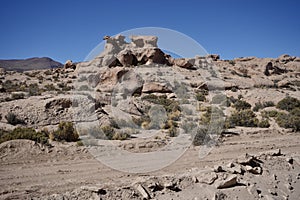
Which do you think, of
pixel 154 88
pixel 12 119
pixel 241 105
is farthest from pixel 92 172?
pixel 154 88

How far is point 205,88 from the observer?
2611 cm

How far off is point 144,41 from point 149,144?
27.9 meters

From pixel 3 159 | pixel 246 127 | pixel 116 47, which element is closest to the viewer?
pixel 3 159

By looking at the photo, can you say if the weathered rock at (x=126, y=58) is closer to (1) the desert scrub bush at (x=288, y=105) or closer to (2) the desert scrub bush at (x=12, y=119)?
(1) the desert scrub bush at (x=288, y=105)

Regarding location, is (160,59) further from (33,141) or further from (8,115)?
(33,141)

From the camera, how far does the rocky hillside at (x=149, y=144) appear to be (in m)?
5.56

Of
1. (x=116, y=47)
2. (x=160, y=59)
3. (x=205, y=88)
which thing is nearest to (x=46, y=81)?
(x=116, y=47)

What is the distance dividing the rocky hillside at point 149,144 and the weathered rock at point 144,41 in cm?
1233

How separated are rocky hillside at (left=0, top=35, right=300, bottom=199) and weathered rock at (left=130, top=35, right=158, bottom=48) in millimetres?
12327

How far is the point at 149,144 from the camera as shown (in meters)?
9.92

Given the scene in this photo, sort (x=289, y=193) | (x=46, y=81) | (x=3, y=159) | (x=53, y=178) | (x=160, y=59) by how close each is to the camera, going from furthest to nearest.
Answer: (x=160, y=59) → (x=46, y=81) → (x=3, y=159) → (x=53, y=178) → (x=289, y=193)

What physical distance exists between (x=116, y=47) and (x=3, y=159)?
1131 inches

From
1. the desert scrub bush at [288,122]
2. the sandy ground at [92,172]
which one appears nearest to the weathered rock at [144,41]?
the desert scrub bush at [288,122]

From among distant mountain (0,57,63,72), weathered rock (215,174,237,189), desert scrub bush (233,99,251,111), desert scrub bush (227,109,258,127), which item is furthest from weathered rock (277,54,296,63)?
distant mountain (0,57,63,72)
